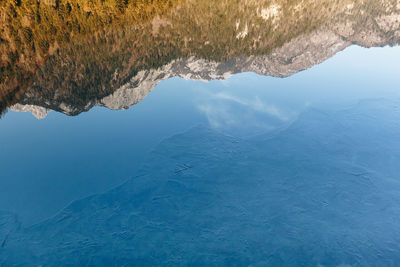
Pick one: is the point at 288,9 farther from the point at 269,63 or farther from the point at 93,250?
the point at 93,250

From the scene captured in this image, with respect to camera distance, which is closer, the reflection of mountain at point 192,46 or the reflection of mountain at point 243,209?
the reflection of mountain at point 192,46

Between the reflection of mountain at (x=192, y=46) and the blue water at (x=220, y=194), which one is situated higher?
the reflection of mountain at (x=192, y=46)

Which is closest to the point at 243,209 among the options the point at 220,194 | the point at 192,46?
the point at 220,194

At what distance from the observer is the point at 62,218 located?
26.8 meters

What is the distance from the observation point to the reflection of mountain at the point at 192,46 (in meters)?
24.1

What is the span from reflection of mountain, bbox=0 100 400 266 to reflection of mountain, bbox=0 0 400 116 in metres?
9.22

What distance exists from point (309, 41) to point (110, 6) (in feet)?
84.5

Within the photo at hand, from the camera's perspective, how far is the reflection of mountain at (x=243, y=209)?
85.5 ft

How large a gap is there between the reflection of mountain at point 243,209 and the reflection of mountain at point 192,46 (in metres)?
9.22

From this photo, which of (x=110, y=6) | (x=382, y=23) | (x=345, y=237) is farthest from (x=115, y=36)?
(x=382, y=23)

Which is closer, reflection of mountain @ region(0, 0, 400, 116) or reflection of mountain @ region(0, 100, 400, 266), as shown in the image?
reflection of mountain @ region(0, 0, 400, 116)

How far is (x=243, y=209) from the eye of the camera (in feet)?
96.0

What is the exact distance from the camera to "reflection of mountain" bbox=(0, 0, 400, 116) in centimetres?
2409

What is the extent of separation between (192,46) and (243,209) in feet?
66.2
